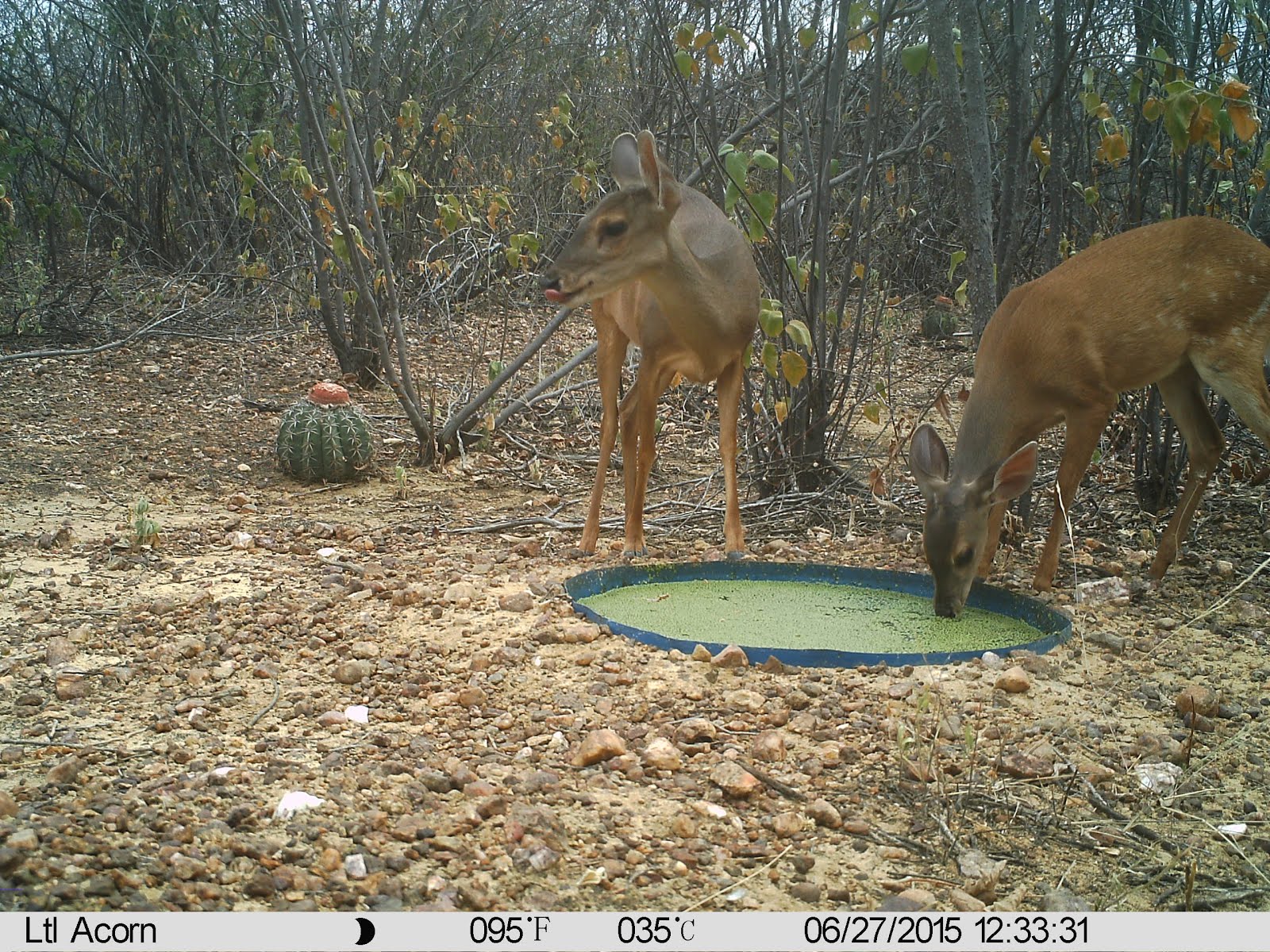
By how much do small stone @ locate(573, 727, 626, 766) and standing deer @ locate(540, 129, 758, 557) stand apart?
1.96 m

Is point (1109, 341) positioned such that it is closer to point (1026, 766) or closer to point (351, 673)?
point (1026, 766)

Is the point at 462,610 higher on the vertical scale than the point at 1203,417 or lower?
lower

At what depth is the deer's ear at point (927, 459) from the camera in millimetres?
4359

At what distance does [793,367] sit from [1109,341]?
3.87 ft

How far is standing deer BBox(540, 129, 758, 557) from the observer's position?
4586 millimetres

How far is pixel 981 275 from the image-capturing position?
5.10 meters

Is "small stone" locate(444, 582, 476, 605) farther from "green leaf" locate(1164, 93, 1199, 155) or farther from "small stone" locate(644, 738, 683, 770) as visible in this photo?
"green leaf" locate(1164, 93, 1199, 155)

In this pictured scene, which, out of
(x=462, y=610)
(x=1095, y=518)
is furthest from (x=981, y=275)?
(x=462, y=610)

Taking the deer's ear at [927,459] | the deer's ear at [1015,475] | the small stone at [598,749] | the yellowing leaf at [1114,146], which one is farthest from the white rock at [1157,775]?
the yellowing leaf at [1114,146]

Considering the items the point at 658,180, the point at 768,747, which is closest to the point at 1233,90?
the point at 658,180

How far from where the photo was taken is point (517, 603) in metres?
4.20

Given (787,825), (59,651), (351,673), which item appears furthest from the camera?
(59,651)

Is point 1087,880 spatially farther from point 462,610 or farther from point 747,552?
point 747,552

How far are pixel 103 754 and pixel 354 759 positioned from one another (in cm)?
58
